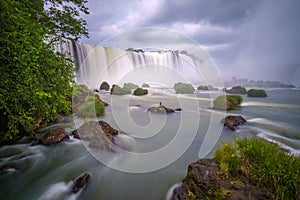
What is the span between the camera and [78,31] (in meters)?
5.16

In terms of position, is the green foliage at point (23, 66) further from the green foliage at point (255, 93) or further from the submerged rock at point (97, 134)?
the green foliage at point (255, 93)

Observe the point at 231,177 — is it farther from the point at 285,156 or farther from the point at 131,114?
the point at 131,114

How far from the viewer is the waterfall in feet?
13.1

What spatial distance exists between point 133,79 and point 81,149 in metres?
3.62

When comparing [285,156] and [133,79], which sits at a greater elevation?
[133,79]

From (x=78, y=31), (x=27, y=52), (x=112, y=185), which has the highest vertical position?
(x=78, y=31)

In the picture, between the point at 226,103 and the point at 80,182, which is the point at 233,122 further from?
the point at 80,182

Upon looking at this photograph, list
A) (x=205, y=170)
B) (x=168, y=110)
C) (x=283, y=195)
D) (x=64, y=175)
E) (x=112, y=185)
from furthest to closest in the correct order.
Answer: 1. (x=168, y=110)
2. (x=64, y=175)
3. (x=112, y=185)
4. (x=205, y=170)
5. (x=283, y=195)

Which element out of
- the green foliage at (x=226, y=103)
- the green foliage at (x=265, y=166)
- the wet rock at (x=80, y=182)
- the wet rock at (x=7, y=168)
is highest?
the green foliage at (x=226, y=103)

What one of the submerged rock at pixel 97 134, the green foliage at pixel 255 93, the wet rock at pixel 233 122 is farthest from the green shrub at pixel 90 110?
the green foliage at pixel 255 93

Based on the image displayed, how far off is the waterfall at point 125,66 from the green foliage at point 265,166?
1.78m

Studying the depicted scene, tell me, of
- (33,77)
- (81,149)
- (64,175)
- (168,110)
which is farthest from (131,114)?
(33,77)

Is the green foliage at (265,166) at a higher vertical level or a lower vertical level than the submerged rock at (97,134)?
higher

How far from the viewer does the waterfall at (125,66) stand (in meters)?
4.00
